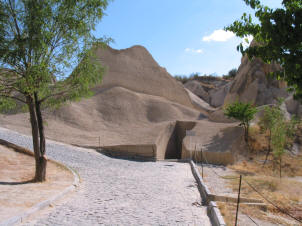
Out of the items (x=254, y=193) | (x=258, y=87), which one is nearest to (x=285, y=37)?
(x=254, y=193)

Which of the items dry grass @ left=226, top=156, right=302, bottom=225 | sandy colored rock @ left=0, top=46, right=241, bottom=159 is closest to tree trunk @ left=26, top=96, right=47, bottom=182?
dry grass @ left=226, top=156, right=302, bottom=225

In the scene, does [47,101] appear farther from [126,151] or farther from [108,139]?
[108,139]

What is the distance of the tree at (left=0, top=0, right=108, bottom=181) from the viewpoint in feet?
27.5

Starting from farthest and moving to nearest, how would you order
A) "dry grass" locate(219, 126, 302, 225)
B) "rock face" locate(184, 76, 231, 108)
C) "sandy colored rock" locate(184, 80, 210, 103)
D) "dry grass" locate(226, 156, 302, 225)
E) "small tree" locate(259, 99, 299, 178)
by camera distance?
"sandy colored rock" locate(184, 80, 210, 103) < "rock face" locate(184, 76, 231, 108) < "small tree" locate(259, 99, 299, 178) < "dry grass" locate(226, 156, 302, 225) < "dry grass" locate(219, 126, 302, 225)

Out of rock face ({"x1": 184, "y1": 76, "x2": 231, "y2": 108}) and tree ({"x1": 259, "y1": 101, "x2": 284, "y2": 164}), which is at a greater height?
rock face ({"x1": 184, "y1": 76, "x2": 231, "y2": 108})

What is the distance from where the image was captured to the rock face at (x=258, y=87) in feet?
84.6

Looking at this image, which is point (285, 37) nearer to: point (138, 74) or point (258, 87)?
point (258, 87)

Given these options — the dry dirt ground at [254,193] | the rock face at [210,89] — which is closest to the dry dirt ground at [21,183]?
the dry dirt ground at [254,193]

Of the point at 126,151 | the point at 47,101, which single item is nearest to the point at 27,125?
the point at 126,151

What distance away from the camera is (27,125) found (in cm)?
1936

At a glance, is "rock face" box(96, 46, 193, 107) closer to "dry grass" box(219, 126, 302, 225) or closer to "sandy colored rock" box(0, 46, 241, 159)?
"sandy colored rock" box(0, 46, 241, 159)

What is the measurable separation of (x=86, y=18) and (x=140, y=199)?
589cm

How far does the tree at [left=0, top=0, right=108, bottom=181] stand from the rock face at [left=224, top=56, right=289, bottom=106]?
19162 mm

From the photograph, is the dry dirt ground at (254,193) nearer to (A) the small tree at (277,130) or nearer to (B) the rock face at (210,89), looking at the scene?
(A) the small tree at (277,130)
